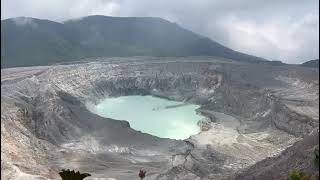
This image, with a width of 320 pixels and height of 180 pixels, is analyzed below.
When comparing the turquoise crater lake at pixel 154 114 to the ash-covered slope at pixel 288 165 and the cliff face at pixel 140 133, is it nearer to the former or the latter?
the cliff face at pixel 140 133

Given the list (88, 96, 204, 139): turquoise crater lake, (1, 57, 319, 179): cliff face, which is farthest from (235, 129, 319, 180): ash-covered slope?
(88, 96, 204, 139): turquoise crater lake

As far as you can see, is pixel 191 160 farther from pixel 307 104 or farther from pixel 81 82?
pixel 81 82

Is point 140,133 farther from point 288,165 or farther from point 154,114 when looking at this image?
point 288,165

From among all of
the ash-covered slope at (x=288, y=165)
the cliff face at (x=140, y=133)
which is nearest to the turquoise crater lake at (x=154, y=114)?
the cliff face at (x=140, y=133)

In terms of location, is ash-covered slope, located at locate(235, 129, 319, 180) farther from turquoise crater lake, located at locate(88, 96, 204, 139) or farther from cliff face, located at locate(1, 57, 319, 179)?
turquoise crater lake, located at locate(88, 96, 204, 139)

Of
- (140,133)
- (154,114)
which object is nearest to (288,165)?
(140,133)

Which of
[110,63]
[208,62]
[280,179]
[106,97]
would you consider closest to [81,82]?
[106,97]
